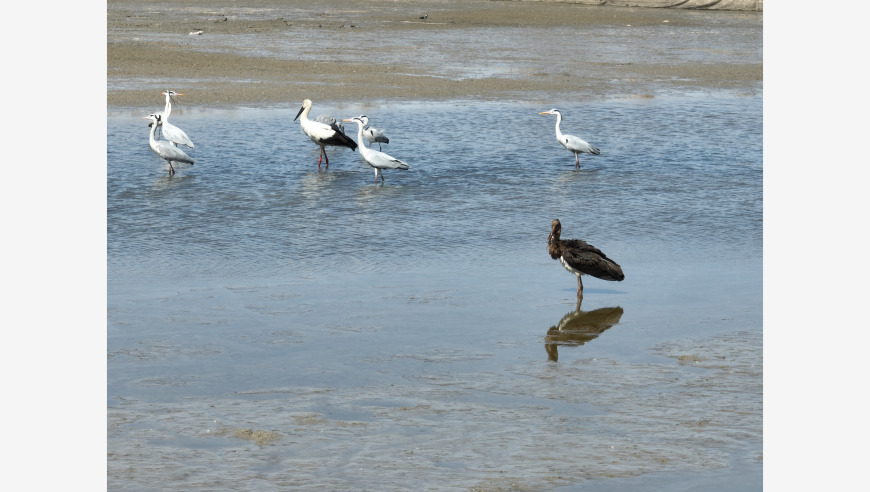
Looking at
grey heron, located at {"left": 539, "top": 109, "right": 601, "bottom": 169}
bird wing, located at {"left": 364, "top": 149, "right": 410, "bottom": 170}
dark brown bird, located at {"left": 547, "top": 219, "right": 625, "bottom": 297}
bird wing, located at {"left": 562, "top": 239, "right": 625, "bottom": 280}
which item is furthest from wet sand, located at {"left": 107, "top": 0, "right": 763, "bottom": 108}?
bird wing, located at {"left": 562, "top": 239, "right": 625, "bottom": 280}

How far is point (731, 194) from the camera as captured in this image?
13.4 metres

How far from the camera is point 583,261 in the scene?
9.22m

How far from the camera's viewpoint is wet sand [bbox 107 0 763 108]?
2197cm

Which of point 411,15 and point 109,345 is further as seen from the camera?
point 411,15

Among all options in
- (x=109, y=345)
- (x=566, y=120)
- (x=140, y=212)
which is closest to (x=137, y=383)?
(x=109, y=345)

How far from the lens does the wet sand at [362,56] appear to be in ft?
72.1

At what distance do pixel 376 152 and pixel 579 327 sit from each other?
652 centimetres

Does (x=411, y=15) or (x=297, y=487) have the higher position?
(x=411, y=15)

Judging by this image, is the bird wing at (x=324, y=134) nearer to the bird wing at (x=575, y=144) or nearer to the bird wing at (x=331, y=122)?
the bird wing at (x=331, y=122)

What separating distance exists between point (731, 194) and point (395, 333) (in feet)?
21.8

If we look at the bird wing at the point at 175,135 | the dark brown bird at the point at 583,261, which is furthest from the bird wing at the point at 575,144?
the dark brown bird at the point at 583,261

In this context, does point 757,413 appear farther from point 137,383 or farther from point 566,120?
point 566,120

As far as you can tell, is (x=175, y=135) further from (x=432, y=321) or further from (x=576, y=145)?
(x=432, y=321)

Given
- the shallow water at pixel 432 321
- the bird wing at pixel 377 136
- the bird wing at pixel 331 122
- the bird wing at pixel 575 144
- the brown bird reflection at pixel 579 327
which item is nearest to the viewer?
the shallow water at pixel 432 321
